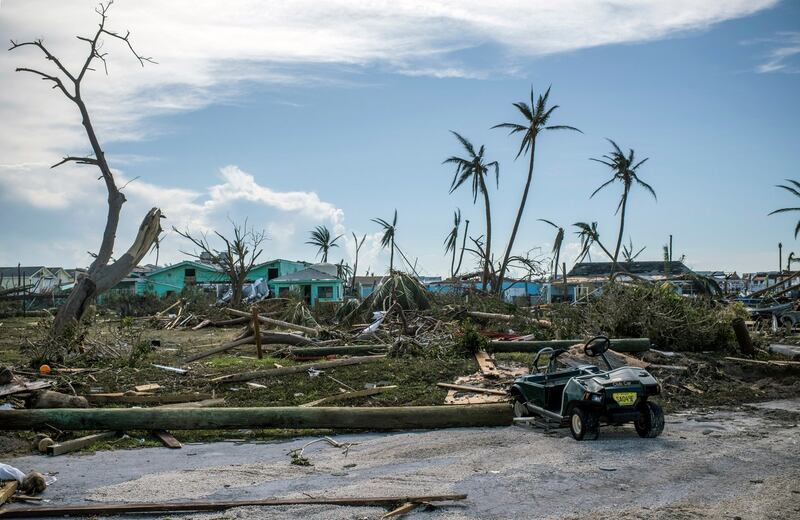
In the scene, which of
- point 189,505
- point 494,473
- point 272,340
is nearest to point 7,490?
point 189,505

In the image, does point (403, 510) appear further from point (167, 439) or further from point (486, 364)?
point (486, 364)

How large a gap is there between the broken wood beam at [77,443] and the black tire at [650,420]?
660 cm

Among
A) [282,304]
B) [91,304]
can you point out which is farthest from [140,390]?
[282,304]

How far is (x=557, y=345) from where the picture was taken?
52.9 ft

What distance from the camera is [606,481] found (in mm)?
7082

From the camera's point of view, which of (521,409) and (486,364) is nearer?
(521,409)

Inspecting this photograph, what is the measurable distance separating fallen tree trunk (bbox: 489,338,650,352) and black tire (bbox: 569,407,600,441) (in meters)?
6.86

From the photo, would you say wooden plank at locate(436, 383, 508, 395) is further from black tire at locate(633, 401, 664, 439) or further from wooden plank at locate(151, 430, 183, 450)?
wooden plank at locate(151, 430, 183, 450)

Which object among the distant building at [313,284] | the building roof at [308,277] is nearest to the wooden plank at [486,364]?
the distant building at [313,284]

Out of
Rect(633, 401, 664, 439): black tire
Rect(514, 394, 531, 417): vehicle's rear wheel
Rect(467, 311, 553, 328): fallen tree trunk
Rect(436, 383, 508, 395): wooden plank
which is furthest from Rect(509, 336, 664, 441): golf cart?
Rect(467, 311, 553, 328): fallen tree trunk

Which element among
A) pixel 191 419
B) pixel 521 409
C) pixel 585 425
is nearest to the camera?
pixel 585 425

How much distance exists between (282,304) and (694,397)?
848 inches

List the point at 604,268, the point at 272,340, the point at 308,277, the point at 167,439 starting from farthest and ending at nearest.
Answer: the point at 604,268 → the point at 308,277 → the point at 272,340 → the point at 167,439

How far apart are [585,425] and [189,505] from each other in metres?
4.68
